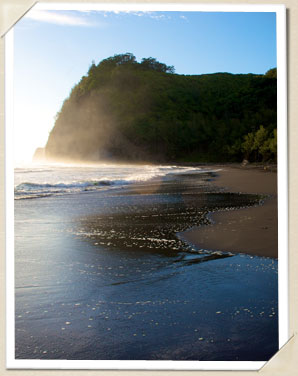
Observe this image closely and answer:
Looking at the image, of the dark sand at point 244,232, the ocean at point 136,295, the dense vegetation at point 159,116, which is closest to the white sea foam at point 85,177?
the dense vegetation at point 159,116

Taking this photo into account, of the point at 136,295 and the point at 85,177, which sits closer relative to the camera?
the point at 136,295

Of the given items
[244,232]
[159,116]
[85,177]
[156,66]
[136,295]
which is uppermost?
[156,66]

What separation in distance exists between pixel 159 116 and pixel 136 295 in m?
2.21

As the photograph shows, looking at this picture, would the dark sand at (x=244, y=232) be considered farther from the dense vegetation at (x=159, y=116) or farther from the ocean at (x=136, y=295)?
the dense vegetation at (x=159, y=116)

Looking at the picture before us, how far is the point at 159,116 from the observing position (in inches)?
131

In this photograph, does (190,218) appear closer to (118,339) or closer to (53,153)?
(53,153)

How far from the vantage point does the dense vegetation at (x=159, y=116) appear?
9.24 feet

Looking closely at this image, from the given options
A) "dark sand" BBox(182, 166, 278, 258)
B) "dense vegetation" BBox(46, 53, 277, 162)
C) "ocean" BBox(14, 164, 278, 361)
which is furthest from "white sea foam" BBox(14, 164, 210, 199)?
"ocean" BBox(14, 164, 278, 361)

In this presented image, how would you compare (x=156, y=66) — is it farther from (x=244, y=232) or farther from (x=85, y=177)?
(x=85, y=177)

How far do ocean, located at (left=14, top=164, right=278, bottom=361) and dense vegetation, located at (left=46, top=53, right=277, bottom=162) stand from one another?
91 centimetres

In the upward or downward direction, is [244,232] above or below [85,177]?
below

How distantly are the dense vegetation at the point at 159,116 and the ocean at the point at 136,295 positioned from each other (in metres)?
0.91

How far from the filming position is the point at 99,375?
128 cm

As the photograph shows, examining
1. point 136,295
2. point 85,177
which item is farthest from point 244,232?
point 85,177
